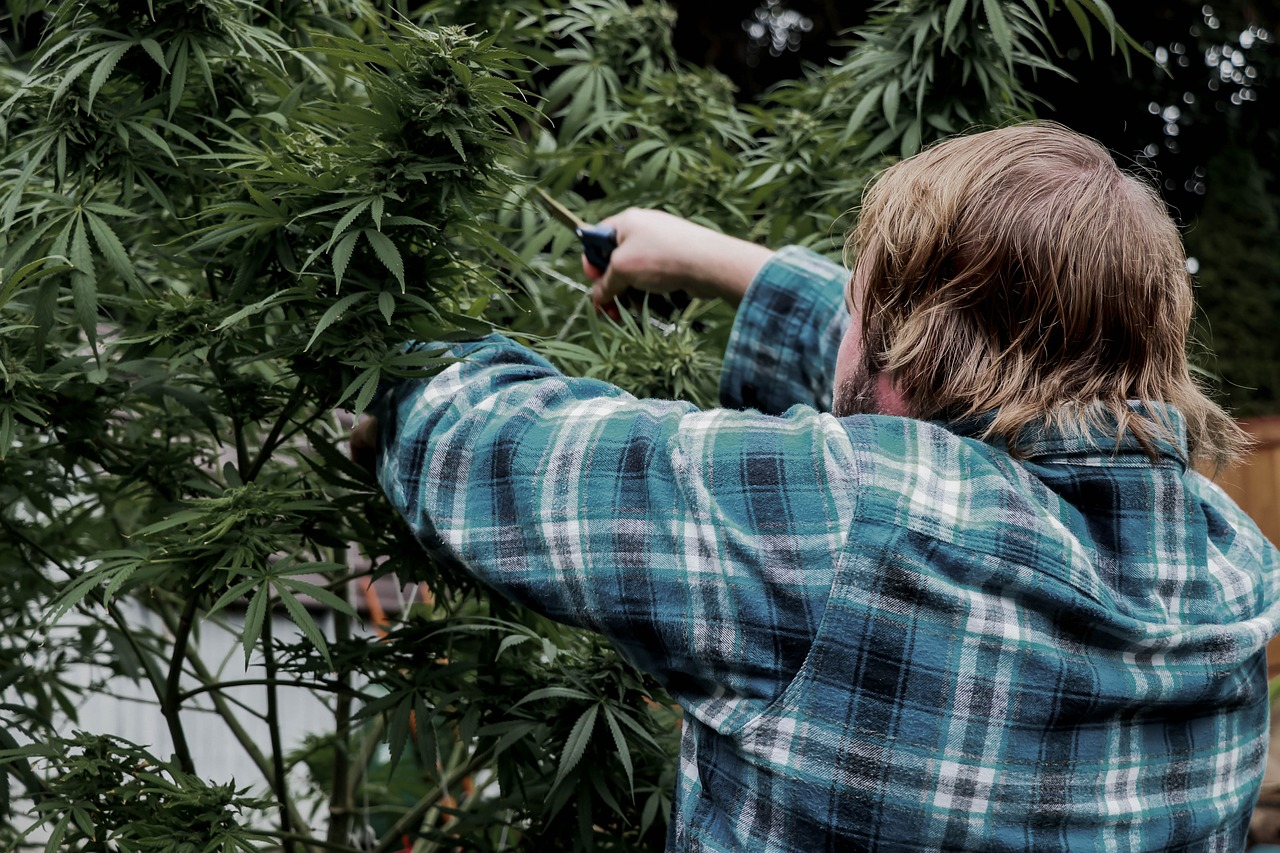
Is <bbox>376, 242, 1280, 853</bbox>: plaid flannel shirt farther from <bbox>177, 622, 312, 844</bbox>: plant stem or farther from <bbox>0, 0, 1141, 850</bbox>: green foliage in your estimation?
<bbox>177, 622, 312, 844</bbox>: plant stem

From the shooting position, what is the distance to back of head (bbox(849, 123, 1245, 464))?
976mm

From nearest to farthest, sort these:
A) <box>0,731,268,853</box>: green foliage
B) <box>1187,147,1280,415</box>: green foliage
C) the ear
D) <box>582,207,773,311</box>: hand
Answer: the ear, <box>0,731,268,853</box>: green foliage, <box>582,207,773,311</box>: hand, <box>1187,147,1280,415</box>: green foliage

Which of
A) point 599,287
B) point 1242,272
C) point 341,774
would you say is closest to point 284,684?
point 341,774

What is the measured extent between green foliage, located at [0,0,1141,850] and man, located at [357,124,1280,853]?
193 millimetres

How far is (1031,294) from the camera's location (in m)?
0.98

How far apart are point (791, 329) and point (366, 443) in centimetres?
61

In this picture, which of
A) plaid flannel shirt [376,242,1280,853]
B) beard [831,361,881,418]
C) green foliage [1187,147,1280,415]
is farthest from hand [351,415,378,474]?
green foliage [1187,147,1280,415]

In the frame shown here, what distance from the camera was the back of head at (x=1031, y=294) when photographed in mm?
976

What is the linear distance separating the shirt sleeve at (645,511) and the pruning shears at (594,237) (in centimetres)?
44

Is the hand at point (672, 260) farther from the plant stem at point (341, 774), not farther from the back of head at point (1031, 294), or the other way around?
the plant stem at point (341, 774)

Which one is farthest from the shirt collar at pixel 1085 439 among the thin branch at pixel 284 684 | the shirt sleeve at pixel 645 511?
the thin branch at pixel 284 684

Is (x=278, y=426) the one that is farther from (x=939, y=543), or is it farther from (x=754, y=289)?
(x=939, y=543)

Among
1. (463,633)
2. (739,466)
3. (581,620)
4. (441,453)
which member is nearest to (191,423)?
(463,633)

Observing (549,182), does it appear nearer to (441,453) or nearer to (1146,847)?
(441,453)
